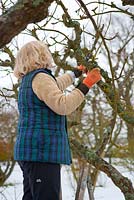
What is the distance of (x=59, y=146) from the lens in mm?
2463

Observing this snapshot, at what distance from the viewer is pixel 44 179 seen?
244 centimetres

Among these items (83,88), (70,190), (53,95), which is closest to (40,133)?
(53,95)

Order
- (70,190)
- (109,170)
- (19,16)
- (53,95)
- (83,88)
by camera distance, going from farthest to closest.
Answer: (70,190), (109,170), (83,88), (53,95), (19,16)

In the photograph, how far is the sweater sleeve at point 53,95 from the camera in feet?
7.77

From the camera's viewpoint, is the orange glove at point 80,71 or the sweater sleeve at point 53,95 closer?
the sweater sleeve at point 53,95

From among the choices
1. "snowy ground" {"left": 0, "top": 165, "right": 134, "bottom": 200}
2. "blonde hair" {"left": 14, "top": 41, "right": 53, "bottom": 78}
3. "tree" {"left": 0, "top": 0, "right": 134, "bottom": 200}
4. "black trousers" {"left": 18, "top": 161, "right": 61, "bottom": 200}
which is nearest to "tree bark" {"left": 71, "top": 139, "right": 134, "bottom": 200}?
"tree" {"left": 0, "top": 0, "right": 134, "bottom": 200}

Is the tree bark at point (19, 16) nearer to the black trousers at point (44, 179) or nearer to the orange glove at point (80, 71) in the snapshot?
the black trousers at point (44, 179)

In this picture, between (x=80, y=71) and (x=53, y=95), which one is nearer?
(x=53, y=95)

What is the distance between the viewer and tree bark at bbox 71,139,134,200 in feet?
10.2

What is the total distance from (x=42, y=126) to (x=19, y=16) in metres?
0.67

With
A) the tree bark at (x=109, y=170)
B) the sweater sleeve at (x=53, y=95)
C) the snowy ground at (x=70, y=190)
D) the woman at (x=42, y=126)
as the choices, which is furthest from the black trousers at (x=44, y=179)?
the snowy ground at (x=70, y=190)

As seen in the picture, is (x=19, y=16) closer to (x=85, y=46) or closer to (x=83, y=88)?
(x=83, y=88)

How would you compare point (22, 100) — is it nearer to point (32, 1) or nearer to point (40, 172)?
point (40, 172)

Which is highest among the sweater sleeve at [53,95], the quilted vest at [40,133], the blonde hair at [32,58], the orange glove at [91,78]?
the blonde hair at [32,58]
